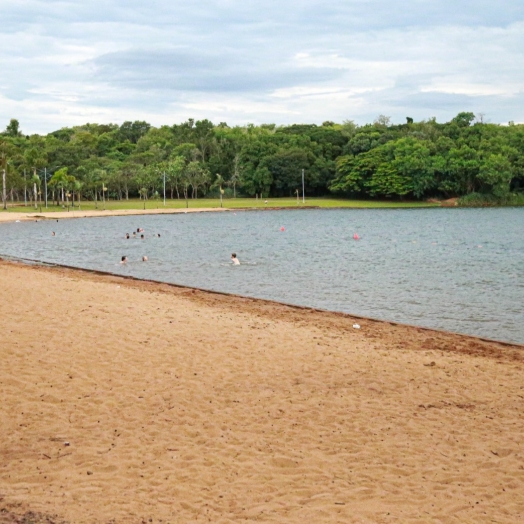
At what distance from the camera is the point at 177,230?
6259 centimetres

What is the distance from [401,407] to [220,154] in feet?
422

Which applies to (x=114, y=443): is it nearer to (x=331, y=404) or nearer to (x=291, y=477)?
(x=291, y=477)

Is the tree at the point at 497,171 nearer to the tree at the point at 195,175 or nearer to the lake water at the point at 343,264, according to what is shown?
the tree at the point at 195,175

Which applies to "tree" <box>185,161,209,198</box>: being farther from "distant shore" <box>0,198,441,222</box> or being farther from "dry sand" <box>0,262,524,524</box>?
"dry sand" <box>0,262,524,524</box>

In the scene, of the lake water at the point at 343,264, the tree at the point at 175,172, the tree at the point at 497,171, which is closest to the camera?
Result: the lake water at the point at 343,264

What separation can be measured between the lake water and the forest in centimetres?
5157

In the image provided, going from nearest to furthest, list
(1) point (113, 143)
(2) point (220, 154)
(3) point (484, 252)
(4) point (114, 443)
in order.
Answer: (4) point (114, 443), (3) point (484, 252), (2) point (220, 154), (1) point (113, 143)

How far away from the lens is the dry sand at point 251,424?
6695 millimetres

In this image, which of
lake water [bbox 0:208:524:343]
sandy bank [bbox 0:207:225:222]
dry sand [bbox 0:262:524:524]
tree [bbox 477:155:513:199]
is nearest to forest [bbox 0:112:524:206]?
tree [bbox 477:155:513:199]

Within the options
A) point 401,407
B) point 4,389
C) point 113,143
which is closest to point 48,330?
point 4,389

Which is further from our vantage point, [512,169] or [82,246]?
[512,169]

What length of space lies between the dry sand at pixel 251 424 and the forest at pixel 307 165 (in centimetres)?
9117

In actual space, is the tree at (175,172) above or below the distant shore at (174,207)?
above

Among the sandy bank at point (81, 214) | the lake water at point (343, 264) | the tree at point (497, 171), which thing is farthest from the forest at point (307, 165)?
the lake water at point (343, 264)
